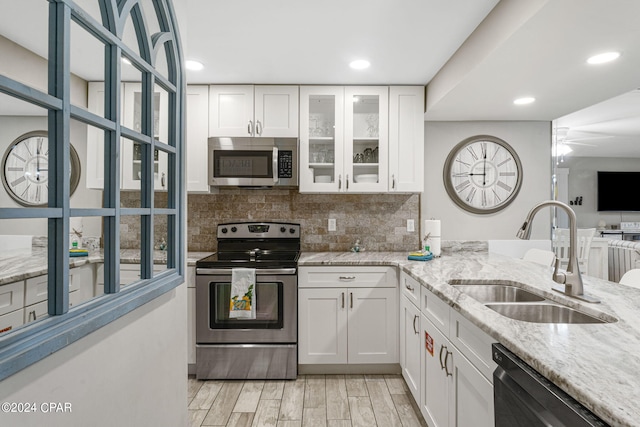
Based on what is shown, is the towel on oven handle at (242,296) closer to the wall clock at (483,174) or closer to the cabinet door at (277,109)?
the cabinet door at (277,109)

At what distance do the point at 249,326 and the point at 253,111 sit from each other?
5.80 ft

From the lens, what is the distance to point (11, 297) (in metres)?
0.78

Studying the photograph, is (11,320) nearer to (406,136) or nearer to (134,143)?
(134,143)

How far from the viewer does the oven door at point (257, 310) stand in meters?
2.76

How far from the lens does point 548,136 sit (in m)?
3.44

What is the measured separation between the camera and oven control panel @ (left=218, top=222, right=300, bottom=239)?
3.32 meters

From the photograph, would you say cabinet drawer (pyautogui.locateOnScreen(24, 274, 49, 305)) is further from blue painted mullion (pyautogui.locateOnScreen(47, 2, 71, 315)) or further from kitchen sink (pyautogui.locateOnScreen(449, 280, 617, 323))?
kitchen sink (pyautogui.locateOnScreen(449, 280, 617, 323))

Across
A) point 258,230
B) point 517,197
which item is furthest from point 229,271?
point 517,197

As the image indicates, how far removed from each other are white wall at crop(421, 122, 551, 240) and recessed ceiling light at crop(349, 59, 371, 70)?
3.55 feet

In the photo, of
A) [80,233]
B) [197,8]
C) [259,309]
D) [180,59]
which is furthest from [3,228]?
[259,309]

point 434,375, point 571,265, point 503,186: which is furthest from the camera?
point 503,186

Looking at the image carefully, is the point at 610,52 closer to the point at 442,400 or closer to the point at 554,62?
the point at 554,62

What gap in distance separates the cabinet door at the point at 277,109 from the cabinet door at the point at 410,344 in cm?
169

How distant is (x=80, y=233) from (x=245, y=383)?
2111mm
